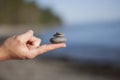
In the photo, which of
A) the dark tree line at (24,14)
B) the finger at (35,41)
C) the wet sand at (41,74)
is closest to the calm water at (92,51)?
the wet sand at (41,74)

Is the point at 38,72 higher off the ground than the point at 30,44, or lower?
lower

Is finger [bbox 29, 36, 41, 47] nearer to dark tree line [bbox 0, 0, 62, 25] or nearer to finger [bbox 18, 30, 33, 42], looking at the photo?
finger [bbox 18, 30, 33, 42]

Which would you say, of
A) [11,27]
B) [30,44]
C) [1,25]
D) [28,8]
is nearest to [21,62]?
[30,44]

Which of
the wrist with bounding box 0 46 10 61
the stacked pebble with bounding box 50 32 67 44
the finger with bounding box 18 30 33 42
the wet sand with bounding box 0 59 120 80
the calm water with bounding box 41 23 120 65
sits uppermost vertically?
the finger with bounding box 18 30 33 42

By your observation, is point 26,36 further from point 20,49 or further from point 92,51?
point 92,51

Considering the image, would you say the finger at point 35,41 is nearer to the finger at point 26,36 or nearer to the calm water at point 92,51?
the finger at point 26,36

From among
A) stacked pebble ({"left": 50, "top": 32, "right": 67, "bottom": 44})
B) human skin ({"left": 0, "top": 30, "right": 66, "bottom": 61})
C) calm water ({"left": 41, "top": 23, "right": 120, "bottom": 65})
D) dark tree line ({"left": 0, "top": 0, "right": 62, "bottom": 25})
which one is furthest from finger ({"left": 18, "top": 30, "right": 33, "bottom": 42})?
dark tree line ({"left": 0, "top": 0, "right": 62, "bottom": 25})

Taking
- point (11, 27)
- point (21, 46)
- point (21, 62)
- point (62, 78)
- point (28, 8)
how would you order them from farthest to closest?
point (28, 8) < point (11, 27) < point (21, 62) < point (62, 78) < point (21, 46)

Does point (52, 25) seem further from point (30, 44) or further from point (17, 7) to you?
point (30, 44)

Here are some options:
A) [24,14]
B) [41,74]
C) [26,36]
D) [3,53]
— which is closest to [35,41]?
[26,36]

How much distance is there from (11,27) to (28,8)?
29.4 ft

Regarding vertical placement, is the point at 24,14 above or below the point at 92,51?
above

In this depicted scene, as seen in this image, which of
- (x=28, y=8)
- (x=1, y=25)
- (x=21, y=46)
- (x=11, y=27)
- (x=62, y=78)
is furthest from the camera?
(x=28, y=8)

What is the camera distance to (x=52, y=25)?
94.8 m
